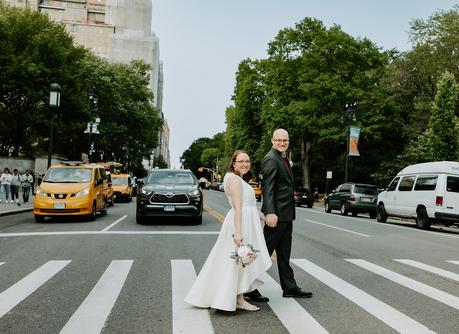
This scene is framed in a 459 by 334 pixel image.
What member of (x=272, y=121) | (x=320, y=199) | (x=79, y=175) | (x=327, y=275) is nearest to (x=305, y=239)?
(x=327, y=275)

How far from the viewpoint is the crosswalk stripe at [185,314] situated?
4.74 metres

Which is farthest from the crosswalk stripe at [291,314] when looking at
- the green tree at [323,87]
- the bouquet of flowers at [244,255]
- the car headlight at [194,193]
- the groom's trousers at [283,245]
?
the green tree at [323,87]

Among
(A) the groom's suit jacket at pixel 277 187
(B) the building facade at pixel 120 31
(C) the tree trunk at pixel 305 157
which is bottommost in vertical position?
(A) the groom's suit jacket at pixel 277 187

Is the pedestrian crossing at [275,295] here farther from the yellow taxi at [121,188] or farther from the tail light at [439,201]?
the yellow taxi at [121,188]

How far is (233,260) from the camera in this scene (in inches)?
206

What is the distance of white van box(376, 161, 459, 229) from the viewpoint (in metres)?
18.4

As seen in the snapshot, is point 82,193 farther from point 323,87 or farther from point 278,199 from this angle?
point 323,87

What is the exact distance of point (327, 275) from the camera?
7812 millimetres

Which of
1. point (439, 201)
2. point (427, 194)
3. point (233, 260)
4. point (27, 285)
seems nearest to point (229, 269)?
point (233, 260)

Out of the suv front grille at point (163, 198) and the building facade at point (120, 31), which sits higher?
the building facade at point (120, 31)

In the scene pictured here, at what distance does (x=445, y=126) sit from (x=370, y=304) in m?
25.6

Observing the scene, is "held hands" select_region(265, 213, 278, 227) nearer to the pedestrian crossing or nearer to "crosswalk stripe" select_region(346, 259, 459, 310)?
the pedestrian crossing

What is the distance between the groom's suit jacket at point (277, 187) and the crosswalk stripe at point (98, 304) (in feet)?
6.74

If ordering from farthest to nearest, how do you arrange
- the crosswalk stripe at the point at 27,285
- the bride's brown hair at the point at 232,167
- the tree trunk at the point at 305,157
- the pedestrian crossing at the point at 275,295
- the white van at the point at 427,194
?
the tree trunk at the point at 305,157, the white van at the point at 427,194, the crosswalk stripe at the point at 27,285, the bride's brown hair at the point at 232,167, the pedestrian crossing at the point at 275,295
